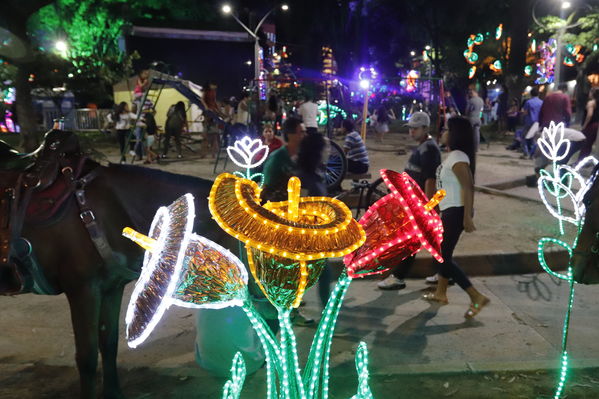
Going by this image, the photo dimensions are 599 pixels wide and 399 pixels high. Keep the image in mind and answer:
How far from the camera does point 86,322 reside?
9.67 ft

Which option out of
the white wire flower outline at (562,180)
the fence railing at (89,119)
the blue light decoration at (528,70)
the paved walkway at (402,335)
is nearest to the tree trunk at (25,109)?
the paved walkway at (402,335)

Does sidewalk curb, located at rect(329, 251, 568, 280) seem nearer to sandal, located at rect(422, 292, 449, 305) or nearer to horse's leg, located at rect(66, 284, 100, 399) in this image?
sandal, located at rect(422, 292, 449, 305)

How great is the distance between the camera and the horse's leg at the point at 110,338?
10.6 feet

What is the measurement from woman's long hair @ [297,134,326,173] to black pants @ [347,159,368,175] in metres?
4.75

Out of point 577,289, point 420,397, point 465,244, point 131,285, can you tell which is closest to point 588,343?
point 577,289

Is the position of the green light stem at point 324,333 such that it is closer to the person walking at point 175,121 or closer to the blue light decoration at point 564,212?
the blue light decoration at point 564,212

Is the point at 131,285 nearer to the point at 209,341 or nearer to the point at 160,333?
the point at 160,333

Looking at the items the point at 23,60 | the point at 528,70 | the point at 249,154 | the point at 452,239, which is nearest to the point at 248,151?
the point at 249,154

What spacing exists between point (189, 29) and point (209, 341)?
91.8 ft

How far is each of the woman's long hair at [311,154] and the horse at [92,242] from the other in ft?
5.33

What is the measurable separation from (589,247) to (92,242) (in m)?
3.04

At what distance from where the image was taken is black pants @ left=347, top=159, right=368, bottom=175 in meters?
9.23

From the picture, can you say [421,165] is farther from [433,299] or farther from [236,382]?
[236,382]

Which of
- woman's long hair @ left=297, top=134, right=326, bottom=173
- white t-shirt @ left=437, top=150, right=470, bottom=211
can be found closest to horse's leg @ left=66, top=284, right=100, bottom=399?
woman's long hair @ left=297, top=134, right=326, bottom=173
